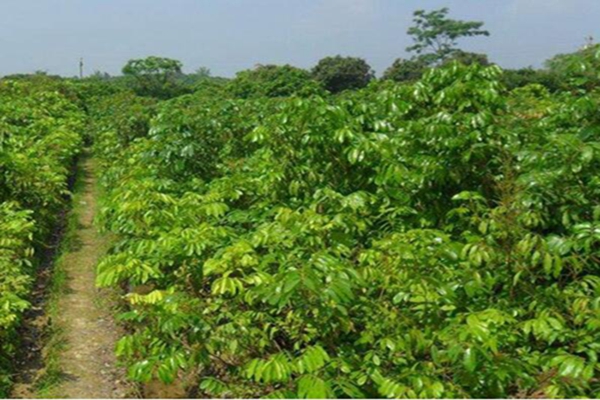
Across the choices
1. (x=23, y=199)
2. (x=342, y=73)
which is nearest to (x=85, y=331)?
(x=23, y=199)

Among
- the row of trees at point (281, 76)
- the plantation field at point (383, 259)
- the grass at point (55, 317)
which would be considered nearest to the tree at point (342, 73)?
the row of trees at point (281, 76)

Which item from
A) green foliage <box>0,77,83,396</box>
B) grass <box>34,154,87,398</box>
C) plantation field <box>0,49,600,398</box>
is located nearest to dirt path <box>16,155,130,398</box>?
grass <box>34,154,87,398</box>

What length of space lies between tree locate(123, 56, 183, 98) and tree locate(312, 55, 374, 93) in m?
9.51

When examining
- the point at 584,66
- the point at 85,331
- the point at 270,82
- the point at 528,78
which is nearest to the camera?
the point at 584,66

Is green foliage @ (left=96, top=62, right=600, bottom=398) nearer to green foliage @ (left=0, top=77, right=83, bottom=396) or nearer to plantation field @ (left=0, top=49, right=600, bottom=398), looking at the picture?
plantation field @ (left=0, top=49, right=600, bottom=398)

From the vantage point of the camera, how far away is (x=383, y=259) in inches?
152

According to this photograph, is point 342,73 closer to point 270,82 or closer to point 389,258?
point 270,82

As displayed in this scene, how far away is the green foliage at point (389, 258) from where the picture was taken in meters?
3.24

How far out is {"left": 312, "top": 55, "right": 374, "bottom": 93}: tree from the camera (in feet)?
137

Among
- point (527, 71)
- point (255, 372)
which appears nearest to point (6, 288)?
point (255, 372)

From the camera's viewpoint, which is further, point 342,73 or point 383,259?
point 342,73

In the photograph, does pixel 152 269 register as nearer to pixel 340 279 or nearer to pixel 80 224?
pixel 340 279

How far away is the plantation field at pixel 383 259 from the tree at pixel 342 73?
35984mm

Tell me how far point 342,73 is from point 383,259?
128ft
